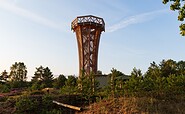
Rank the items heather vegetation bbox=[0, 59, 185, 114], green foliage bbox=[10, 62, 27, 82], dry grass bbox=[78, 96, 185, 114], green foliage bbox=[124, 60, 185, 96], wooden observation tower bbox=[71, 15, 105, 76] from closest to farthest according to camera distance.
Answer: dry grass bbox=[78, 96, 185, 114] → heather vegetation bbox=[0, 59, 185, 114] → green foliage bbox=[124, 60, 185, 96] → wooden observation tower bbox=[71, 15, 105, 76] → green foliage bbox=[10, 62, 27, 82]

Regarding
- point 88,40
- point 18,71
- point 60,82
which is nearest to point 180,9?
point 88,40

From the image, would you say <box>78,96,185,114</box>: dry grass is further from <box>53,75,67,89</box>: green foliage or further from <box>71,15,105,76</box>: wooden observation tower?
<box>53,75,67,89</box>: green foliage

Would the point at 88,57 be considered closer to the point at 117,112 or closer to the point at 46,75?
the point at 117,112

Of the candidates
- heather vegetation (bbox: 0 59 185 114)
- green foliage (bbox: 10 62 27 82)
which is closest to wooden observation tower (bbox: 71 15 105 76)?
Answer: heather vegetation (bbox: 0 59 185 114)

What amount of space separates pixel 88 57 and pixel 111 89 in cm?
1099

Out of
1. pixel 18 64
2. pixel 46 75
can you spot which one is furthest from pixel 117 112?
pixel 18 64

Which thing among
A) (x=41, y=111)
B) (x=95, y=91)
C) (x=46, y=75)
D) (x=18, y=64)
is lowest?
(x=41, y=111)

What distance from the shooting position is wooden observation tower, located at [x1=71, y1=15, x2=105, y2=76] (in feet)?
72.6

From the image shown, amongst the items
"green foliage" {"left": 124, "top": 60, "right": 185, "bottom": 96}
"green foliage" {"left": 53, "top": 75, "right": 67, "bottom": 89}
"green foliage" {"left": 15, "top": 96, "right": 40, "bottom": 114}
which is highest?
"green foliage" {"left": 53, "top": 75, "right": 67, "bottom": 89}

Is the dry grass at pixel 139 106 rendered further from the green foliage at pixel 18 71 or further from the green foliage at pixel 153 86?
the green foliage at pixel 18 71

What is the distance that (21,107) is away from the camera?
10.6 metres

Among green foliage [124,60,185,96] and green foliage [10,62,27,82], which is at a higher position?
green foliage [10,62,27,82]

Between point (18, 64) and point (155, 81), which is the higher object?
point (18, 64)

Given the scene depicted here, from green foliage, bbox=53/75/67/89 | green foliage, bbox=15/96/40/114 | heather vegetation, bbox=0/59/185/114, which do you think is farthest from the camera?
green foliage, bbox=53/75/67/89
